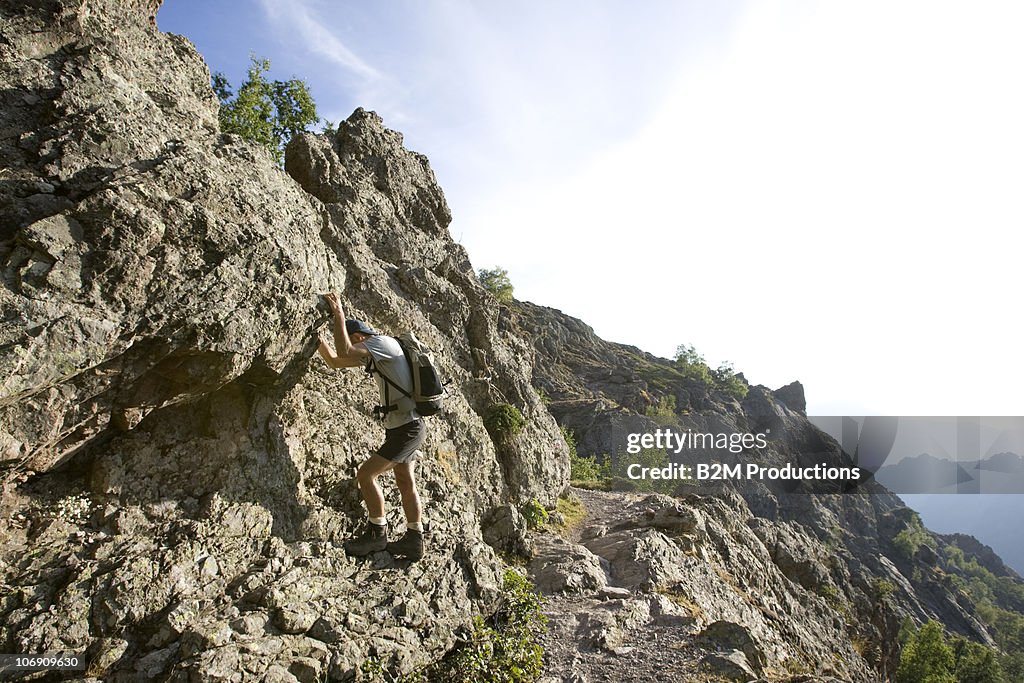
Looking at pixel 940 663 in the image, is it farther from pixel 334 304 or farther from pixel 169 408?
pixel 169 408

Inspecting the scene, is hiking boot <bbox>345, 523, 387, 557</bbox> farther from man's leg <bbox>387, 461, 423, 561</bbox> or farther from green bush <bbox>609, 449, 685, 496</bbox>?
green bush <bbox>609, 449, 685, 496</bbox>

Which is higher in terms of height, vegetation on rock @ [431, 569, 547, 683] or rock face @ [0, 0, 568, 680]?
rock face @ [0, 0, 568, 680]

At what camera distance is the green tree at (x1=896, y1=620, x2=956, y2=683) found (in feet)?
146

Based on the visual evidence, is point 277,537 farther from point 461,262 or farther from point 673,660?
point 461,262

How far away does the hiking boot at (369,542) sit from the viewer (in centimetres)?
856

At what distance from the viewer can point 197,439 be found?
8.49 metres

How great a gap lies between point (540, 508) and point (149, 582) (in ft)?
35.7

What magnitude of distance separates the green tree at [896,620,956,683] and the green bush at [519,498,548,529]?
44997 millimetres

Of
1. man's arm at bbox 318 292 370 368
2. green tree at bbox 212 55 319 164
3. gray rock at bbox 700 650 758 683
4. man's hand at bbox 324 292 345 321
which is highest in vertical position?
green tree at bbox 212 55 319 164

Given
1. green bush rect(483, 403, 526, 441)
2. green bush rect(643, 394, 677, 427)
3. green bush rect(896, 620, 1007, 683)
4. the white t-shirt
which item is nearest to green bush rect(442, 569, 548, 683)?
the white t-shirt

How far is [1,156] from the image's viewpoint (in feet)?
25.2

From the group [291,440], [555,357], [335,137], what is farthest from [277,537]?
[555,357]

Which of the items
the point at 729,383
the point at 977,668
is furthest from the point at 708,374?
the point at 977,668

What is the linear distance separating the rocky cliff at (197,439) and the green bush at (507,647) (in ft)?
0.93
